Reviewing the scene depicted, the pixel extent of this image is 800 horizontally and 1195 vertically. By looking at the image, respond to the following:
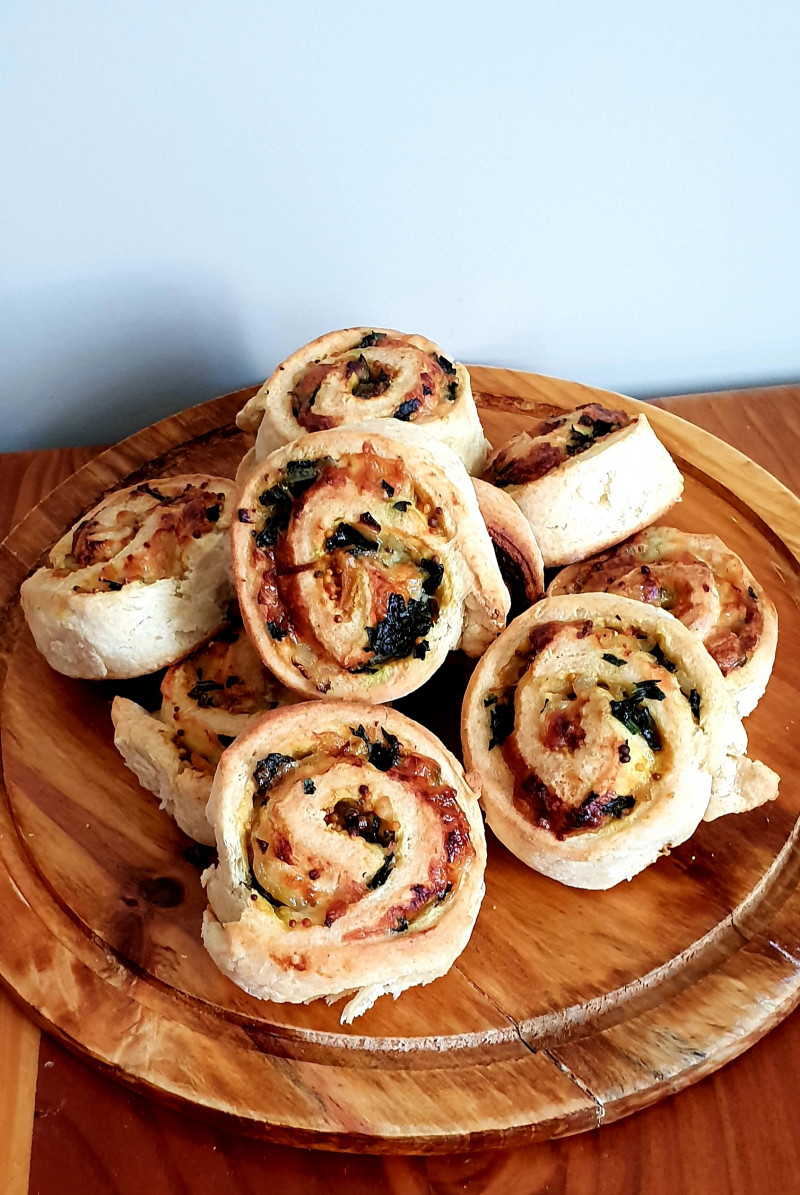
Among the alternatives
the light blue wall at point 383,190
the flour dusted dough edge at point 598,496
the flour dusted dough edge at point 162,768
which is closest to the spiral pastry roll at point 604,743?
the flour dusted dough edge at point 598,496

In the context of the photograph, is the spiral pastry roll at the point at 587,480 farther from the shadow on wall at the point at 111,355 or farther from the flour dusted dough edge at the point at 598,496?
the shadow on wall at the point at 111,355

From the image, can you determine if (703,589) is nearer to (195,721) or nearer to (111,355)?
(195,721)

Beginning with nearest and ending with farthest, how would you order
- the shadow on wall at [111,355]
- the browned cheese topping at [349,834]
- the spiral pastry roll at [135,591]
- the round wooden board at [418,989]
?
1. the round wooden board at [418,989]
2. the browned cheese topping at [349,834]
3. the spiral pastry roll at [135,591]
4. the shadow on wall at [111,355]

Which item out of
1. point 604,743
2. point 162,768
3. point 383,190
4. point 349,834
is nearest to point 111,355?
point 383,190

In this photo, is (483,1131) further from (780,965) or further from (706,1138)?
(780,965)

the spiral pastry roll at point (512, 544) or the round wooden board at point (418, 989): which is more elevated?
the spiral pastry roll at point (512, 544)

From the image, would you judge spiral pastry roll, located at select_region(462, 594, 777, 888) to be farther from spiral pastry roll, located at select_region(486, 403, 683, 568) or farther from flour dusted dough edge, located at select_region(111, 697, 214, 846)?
flour dusted dough edge, located at select_region(111, 697, 214, 846)
